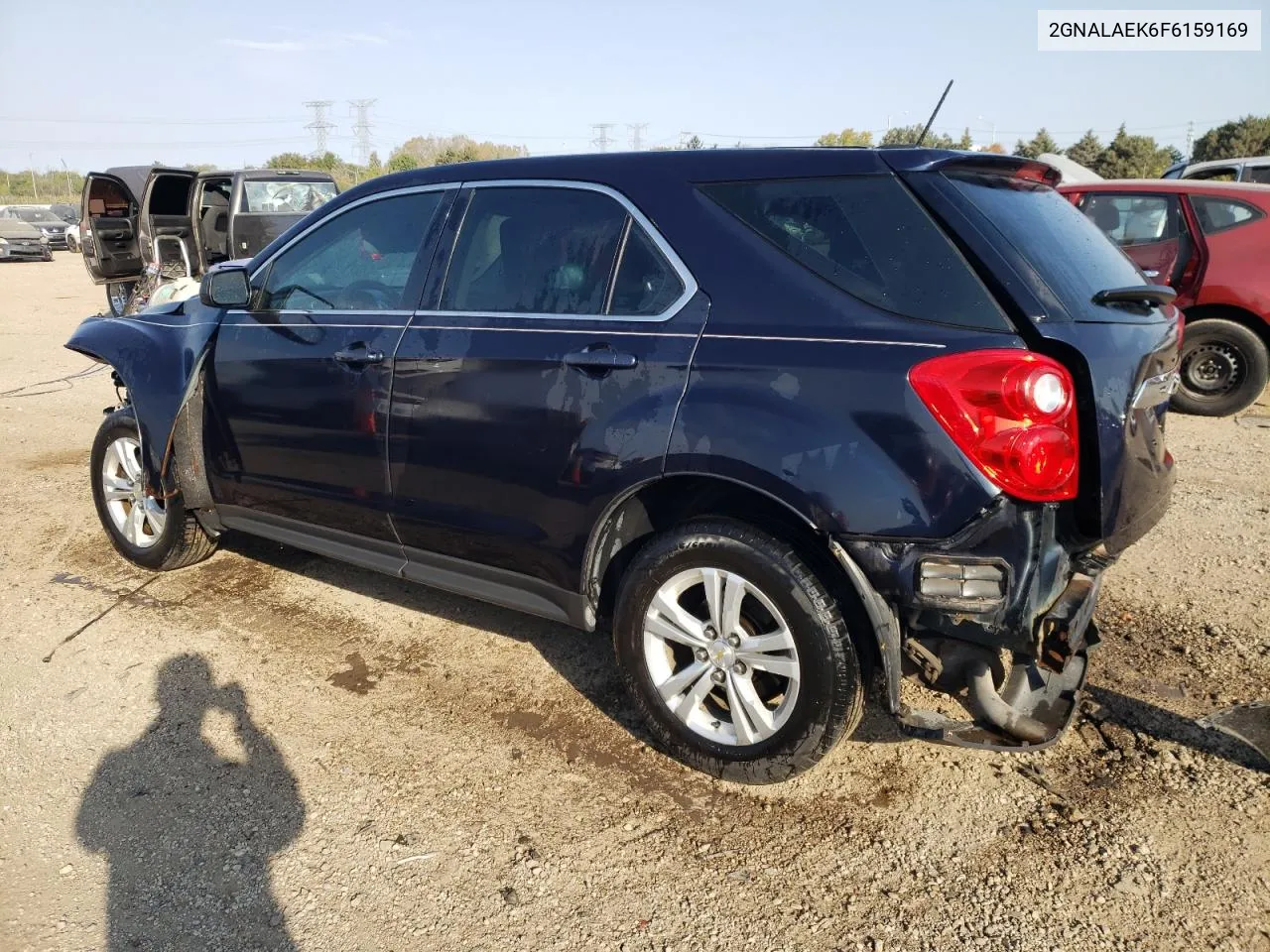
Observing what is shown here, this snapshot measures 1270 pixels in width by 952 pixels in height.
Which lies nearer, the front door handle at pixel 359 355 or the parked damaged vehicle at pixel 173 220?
the front door handle at pixel 359 355

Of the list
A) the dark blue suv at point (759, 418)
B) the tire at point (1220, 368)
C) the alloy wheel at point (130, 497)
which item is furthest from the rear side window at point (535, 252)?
→ the tire at point (1220, 368)

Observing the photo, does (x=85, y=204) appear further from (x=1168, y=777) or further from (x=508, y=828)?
(x=1168, y=777)

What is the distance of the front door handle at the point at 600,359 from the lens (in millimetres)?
2838

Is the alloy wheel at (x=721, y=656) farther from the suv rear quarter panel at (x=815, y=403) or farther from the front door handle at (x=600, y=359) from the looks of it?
the front door handle at (x=600, y=359)

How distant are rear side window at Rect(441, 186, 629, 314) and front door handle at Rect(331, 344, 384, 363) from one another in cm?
32

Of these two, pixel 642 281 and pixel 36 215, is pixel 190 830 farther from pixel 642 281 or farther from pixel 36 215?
pixel 36 215

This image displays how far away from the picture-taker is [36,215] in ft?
101

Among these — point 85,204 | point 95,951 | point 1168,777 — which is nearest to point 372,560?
point 95,951

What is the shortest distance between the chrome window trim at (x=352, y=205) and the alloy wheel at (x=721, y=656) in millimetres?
1793

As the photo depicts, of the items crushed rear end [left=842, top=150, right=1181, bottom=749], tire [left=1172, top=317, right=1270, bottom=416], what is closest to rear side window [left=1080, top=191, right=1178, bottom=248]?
tire [left=1172, top=317, right=1270, bottom=416]

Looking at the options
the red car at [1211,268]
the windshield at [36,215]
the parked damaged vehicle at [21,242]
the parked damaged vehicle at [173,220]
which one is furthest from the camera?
the windshield at [36,215]

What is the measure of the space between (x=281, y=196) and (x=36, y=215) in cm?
2476

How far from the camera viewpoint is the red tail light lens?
2320 mm

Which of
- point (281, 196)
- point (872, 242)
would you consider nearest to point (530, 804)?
point (872, 242)
